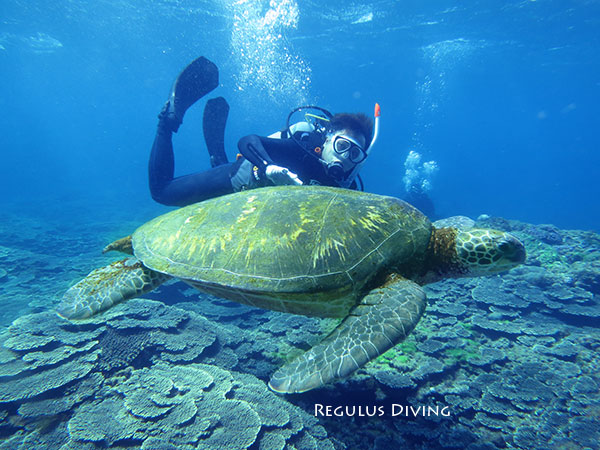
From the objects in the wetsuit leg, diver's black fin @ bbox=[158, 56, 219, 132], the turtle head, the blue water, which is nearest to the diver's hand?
the wetsuit leg

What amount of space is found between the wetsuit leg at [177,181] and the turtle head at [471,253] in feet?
12.3

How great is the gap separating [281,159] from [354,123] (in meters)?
1.35

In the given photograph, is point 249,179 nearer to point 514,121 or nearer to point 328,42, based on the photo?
point 328,42

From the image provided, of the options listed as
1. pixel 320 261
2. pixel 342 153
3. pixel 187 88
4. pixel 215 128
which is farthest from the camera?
pixel 215 128

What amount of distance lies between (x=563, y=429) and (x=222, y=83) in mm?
50777

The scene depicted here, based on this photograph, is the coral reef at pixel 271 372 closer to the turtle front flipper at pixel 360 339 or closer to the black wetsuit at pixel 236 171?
the turtle front flipper at pixel 360 339

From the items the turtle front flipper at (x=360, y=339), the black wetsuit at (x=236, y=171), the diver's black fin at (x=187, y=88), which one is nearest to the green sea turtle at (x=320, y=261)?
the turtle front flipper at (x=360, y=339)

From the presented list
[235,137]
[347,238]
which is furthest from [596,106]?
[235,137]

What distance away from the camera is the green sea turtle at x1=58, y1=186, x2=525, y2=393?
214 centimetres

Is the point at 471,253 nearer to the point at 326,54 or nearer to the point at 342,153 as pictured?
the point at 342,153

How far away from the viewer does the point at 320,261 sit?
237cm

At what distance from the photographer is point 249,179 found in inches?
189

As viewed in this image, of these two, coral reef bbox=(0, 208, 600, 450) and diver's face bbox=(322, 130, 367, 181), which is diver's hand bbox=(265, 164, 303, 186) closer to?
diver's face bbox=(322, 130, 367, 181)

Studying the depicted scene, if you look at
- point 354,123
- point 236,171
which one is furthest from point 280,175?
point 354,123
